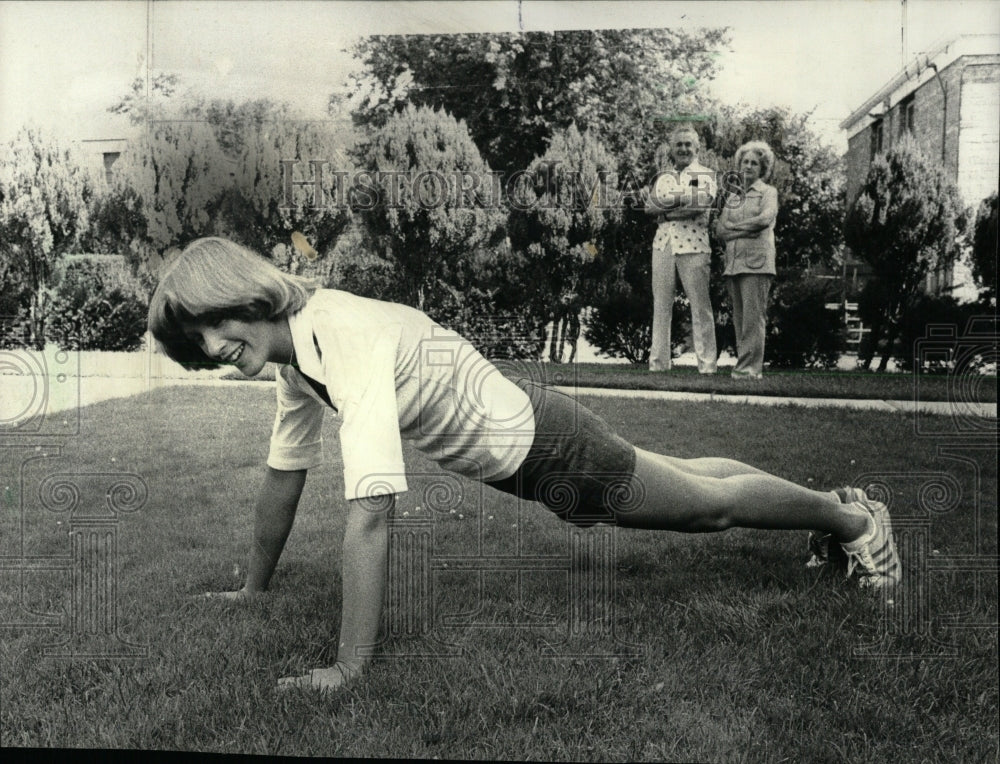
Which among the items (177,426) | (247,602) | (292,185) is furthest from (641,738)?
(292,185)

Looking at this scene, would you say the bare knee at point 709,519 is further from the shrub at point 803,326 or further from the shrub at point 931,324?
the shrub at point 931,324

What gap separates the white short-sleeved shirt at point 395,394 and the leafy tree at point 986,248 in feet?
4.18

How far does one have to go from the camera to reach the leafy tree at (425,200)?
2.53m

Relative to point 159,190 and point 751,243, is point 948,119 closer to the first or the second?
point 751,243

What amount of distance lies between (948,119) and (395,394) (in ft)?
5.39

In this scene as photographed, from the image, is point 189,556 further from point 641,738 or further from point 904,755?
point 904,755

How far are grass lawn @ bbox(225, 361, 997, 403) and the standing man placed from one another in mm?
67

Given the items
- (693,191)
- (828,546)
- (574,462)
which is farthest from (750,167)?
(828,546)

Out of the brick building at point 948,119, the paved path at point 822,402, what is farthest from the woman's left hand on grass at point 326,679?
the brick building at point 948,119

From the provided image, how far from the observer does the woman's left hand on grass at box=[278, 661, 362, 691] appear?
233 cm

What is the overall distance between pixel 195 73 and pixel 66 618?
163 centimetres

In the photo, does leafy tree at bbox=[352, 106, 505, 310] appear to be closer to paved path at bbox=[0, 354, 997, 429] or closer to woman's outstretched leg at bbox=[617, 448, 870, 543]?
paved path at bbox=[0, 354, 997, 429]

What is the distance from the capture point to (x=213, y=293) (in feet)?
7.96

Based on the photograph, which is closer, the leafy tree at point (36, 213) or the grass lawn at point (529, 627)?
the grass lawn at point (529, 627)
